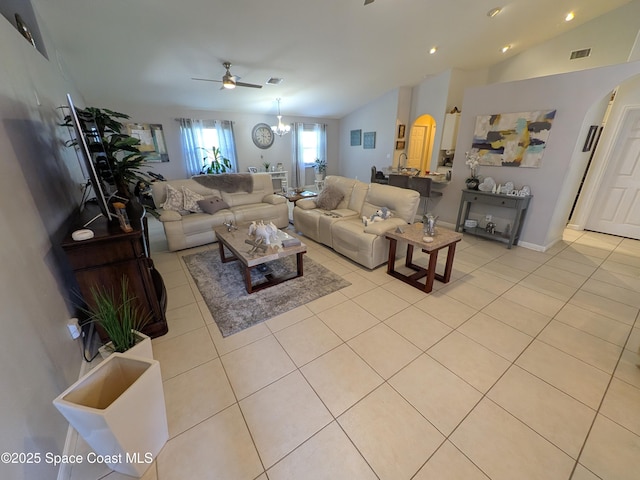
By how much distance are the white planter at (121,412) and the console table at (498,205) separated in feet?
13.6

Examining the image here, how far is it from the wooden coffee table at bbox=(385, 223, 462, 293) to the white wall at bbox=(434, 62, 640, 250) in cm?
180

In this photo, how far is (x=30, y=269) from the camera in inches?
47.7

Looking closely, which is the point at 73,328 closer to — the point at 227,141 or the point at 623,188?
the point at 227,141

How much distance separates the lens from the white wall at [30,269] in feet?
2.94


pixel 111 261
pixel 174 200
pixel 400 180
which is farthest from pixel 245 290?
pixel 400 180

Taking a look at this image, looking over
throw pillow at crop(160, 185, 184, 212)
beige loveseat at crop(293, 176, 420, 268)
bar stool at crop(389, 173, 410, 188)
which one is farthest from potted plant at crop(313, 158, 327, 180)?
throw pillow at crop(160, 185, 184, 212)

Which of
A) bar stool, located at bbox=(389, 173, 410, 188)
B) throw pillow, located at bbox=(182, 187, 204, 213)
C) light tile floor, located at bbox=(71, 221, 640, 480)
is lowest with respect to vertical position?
light tile floor, located at bbox=(71, 221, 640, 480)

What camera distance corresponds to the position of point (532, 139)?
10.6ft

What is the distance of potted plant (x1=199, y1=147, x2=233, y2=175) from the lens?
20.7 feet

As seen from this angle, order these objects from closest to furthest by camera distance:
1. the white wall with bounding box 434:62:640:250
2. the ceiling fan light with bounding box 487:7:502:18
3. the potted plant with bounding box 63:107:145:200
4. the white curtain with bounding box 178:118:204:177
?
the potted plant with bounding box 63:107:145:200
the white wall with bounding box 434:62:640:250
the ceiling fan light with bounding box 487:7:502:18
the white curtain with bounding box 178:118:204:177

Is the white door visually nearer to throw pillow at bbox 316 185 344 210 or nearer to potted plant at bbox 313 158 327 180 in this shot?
throw pillow at bbox 316 185 344 210

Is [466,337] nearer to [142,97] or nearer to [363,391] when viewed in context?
[363,391]

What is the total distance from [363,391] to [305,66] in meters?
4.82

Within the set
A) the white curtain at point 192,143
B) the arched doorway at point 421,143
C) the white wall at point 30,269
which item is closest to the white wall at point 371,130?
the arched doorway at point 421,143
